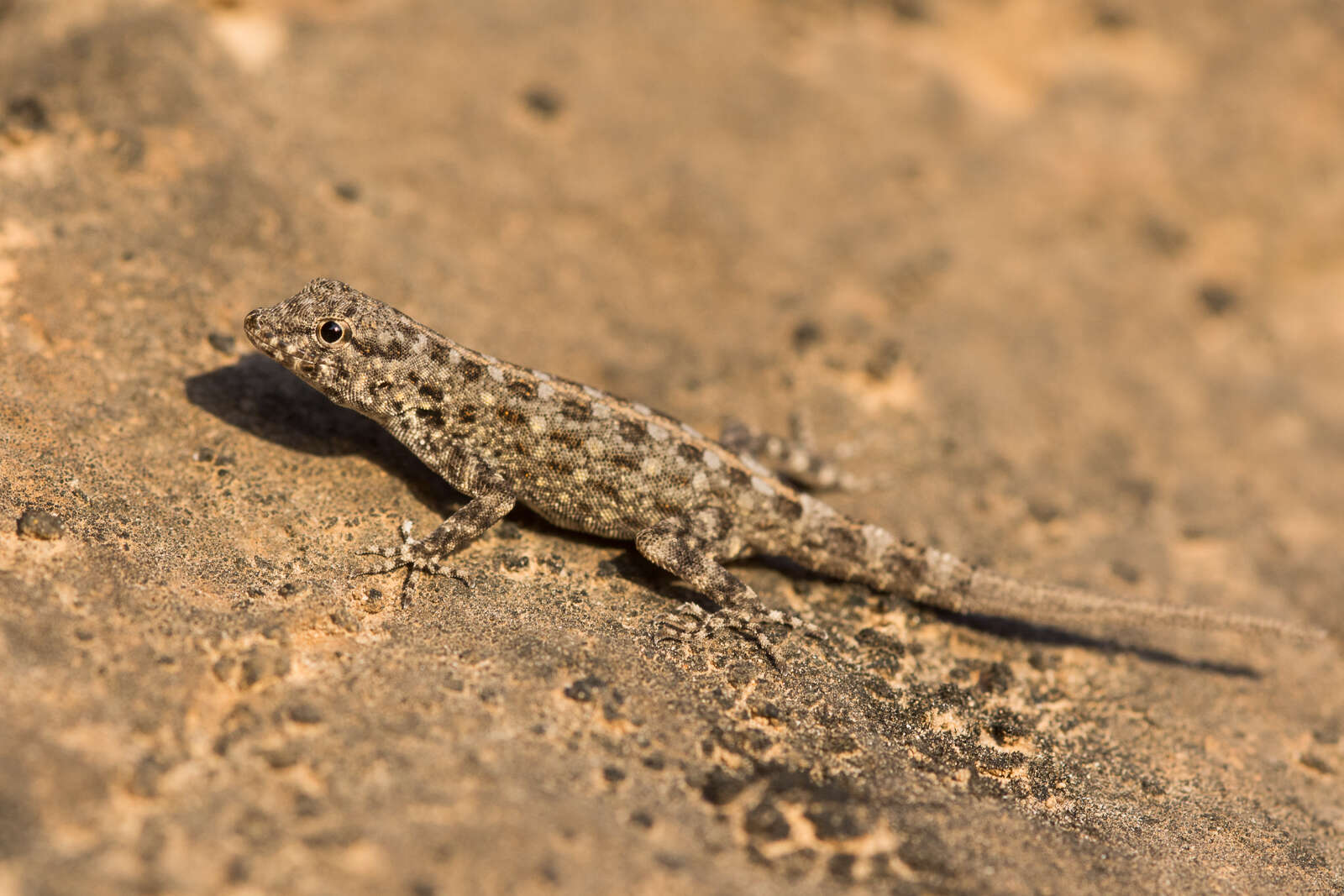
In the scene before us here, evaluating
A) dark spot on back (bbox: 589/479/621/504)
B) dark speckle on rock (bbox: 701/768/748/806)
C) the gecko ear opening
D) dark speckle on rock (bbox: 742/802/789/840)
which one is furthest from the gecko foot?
dark speckle on rock (bbox: 742/802/789/840)

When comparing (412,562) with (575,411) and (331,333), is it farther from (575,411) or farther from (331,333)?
(331,333)

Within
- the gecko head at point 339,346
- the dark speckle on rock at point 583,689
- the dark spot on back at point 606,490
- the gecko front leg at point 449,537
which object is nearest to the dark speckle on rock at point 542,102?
the gecko head at point 339,346

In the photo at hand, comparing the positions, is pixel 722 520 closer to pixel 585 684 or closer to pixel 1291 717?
pixel 585 684

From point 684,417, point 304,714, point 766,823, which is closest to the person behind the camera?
point 304,714

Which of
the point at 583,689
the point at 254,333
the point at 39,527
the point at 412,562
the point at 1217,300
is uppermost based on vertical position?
the point at 1217,300

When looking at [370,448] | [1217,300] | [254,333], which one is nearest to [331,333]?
[254,333]

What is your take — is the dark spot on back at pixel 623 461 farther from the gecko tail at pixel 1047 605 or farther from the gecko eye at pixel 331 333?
the gecko tail at pixel 1047 605
